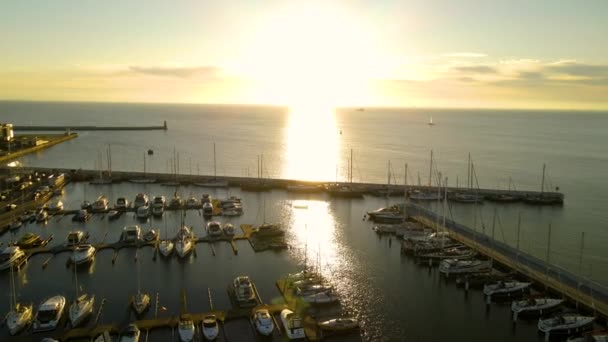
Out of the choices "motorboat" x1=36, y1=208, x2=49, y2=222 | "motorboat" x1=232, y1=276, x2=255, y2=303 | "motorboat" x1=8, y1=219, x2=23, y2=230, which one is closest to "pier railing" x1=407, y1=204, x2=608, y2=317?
"motorboat" x1=232, y1=276, x2=255, y2=303

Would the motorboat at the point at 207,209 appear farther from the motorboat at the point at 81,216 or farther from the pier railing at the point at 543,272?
the pier railing at the point at 543,272

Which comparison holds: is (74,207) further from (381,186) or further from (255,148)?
(255,148)

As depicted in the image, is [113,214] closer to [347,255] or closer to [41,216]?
[41,216]

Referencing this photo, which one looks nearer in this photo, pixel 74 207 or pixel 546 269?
pixel 546 269

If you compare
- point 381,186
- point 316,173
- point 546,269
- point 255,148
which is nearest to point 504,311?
point 546,269

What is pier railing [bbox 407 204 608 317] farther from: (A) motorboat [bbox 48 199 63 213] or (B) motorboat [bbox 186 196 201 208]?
(A) motorboat [bbox 48 199 63 213]

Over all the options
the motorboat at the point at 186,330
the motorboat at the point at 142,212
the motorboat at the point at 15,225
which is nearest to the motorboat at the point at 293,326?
the motorboat at the point at 186,330
